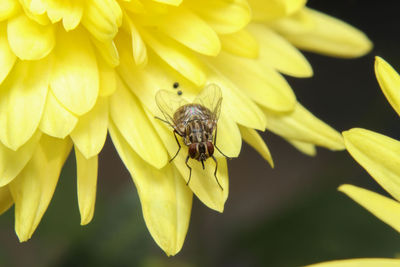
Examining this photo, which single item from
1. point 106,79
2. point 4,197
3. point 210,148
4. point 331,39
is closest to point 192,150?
point 210,148

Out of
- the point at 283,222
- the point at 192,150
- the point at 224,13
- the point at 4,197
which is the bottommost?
the point at 283,222

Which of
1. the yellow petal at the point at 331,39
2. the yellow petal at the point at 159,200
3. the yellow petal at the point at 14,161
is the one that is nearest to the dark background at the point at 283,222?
the yellow petal at the point at 331,39

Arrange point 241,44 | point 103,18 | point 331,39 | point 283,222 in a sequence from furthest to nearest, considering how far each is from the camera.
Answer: point 283,222, point 331,39, point 241,44, point 103,18

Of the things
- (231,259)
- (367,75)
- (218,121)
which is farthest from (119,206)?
(367,75)

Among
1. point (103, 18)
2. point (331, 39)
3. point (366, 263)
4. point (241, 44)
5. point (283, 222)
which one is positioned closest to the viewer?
point (366, 263)

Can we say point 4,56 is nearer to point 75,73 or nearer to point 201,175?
point 75,73

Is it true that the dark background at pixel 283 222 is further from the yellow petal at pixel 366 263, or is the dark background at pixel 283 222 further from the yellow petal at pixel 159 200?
the yellow petal at pixel 366 263

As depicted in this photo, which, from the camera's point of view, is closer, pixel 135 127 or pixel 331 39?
pixel 135 127
